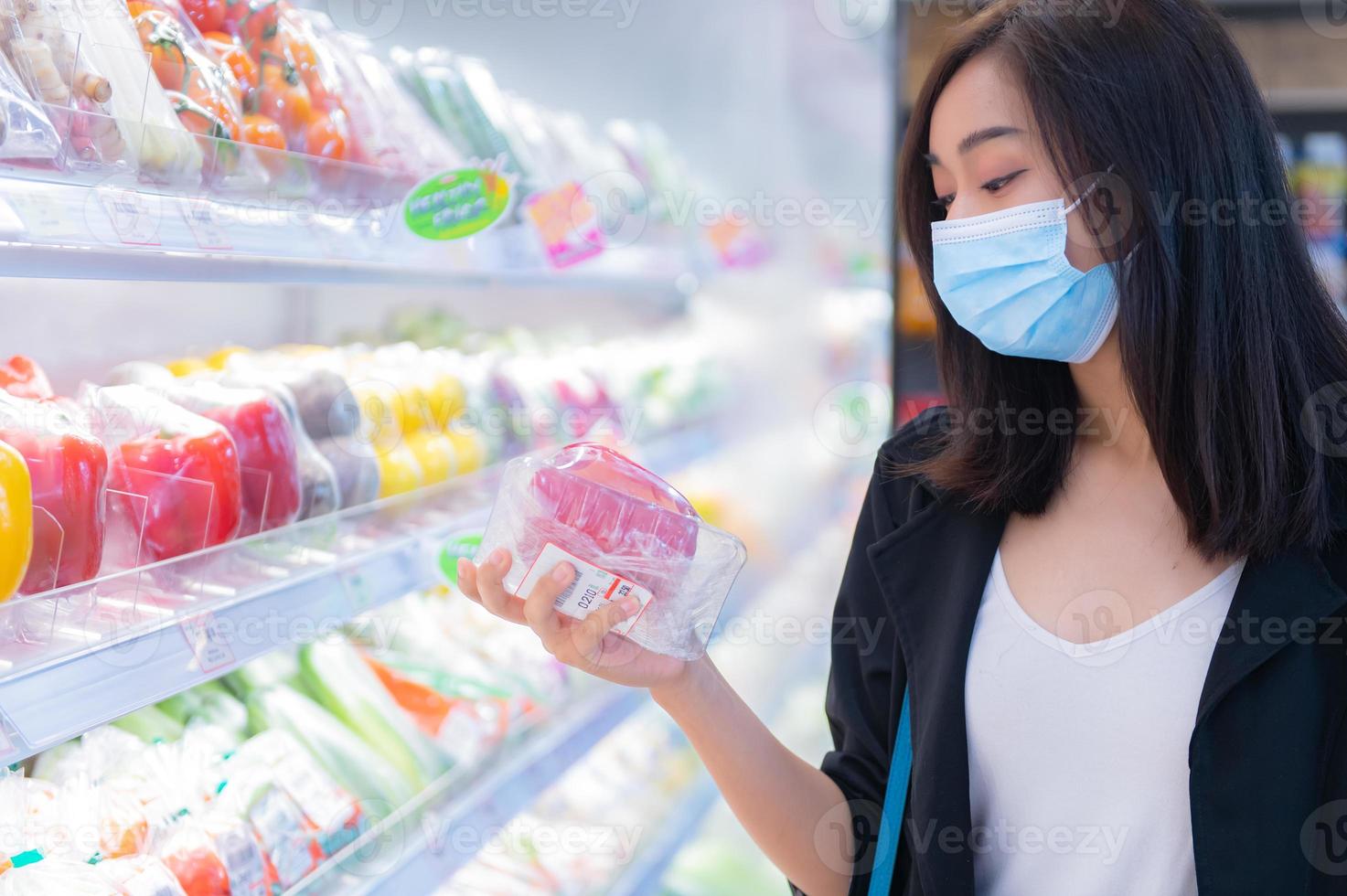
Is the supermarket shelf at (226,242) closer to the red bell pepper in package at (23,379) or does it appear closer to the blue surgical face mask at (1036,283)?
the red bell pepper in package at (23,379)

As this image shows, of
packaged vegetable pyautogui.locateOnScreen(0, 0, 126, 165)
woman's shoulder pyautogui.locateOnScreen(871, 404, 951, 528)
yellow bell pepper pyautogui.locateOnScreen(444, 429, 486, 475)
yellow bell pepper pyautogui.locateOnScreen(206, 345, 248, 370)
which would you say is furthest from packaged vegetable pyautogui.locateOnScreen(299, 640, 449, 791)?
packaged vegetable pyautogui.locateOnScreen(0, 0, 126, 165)

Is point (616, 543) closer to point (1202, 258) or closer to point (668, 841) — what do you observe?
point (1202, 258)

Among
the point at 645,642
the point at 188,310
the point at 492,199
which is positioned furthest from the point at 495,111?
the point at 645,642

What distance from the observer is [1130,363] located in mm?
1305

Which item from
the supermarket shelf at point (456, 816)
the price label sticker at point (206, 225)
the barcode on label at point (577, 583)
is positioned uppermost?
the price label sticker at point (206, 225)

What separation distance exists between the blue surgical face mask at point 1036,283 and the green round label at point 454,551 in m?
0.77

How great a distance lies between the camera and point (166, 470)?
1.22 meters

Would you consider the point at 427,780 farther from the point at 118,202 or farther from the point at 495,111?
the point at 495,111

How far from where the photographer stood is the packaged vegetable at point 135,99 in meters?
1.13

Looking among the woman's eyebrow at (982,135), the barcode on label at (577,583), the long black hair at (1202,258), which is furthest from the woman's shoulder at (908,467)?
the barcode on label at (577,583)

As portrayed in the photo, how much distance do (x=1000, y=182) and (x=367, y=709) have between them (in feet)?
3.99

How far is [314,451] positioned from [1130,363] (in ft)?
3.42

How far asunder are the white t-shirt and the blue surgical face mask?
325 mm

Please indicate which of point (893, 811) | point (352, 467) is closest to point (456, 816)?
point (352, 467)
